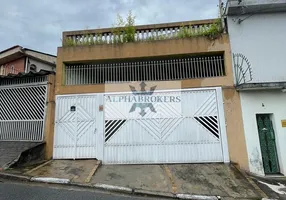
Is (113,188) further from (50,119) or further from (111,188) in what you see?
(50,119)

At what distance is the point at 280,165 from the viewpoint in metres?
6.80

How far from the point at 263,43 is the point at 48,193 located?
28.3 feet

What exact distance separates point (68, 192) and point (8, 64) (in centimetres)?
1303

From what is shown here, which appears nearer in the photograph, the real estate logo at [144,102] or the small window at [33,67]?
the real estate logo at [144,102]

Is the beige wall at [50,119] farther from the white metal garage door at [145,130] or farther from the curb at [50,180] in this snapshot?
the curb at [50,180]

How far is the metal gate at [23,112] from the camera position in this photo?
297 inches

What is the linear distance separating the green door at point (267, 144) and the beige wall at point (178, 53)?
79 centimetres

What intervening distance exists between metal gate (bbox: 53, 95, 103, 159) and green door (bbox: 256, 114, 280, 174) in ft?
19.3

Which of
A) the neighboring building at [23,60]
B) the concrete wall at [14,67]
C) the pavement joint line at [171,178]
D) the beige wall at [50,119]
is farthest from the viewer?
the concrete wall at [14,67]

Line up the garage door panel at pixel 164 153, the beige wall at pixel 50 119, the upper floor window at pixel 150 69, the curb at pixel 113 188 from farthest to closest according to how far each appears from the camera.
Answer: the upper floor window at pixel 150 69 → the beige wall at pixel 50 119 → the garage door panel at pixel 164 153 → the curb at pixel 113 188

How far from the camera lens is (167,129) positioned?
285 inches

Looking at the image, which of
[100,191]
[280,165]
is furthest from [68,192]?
[280,165]

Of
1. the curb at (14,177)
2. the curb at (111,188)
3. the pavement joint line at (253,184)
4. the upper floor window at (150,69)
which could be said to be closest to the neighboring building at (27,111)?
the upper floor window at (150,69)

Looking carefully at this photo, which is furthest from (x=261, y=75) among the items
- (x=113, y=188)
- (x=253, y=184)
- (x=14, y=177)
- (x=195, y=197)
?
(x=14, y=177)
